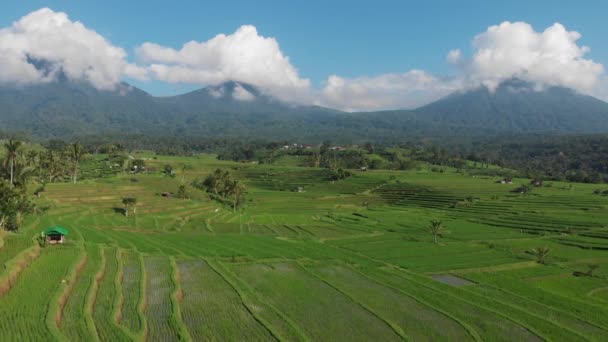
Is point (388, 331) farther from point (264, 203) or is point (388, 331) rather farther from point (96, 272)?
point (264, 203)

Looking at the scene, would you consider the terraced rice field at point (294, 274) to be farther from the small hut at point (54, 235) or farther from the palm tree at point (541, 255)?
the small hut at point (54, 235)

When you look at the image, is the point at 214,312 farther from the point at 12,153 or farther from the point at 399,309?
the point at 12,153

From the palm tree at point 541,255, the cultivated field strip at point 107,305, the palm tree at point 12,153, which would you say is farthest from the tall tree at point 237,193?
the cultivated field strip at point 107,305

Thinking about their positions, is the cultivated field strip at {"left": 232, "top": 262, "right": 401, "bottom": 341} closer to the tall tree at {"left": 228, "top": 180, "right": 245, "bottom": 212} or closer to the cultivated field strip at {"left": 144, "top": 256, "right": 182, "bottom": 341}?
the cultivated field strip at {"left": 144, "top": 256, "right": 182, "bottom": 341}

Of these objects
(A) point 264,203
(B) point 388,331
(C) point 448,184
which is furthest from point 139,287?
(C) point 448,184

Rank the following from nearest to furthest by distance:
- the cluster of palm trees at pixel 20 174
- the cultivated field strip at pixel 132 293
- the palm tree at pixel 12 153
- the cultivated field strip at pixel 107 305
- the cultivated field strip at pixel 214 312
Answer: the cultivated field strip at pixel 107 305, the cultivated field strip at pixel 214 312, the cultivated field strip at pixel 132 293, the cluster of palm trees at pixel 20 174, the palm tree at pixel 12 153

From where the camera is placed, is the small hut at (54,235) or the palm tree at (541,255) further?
the palm tree at (541,255)
